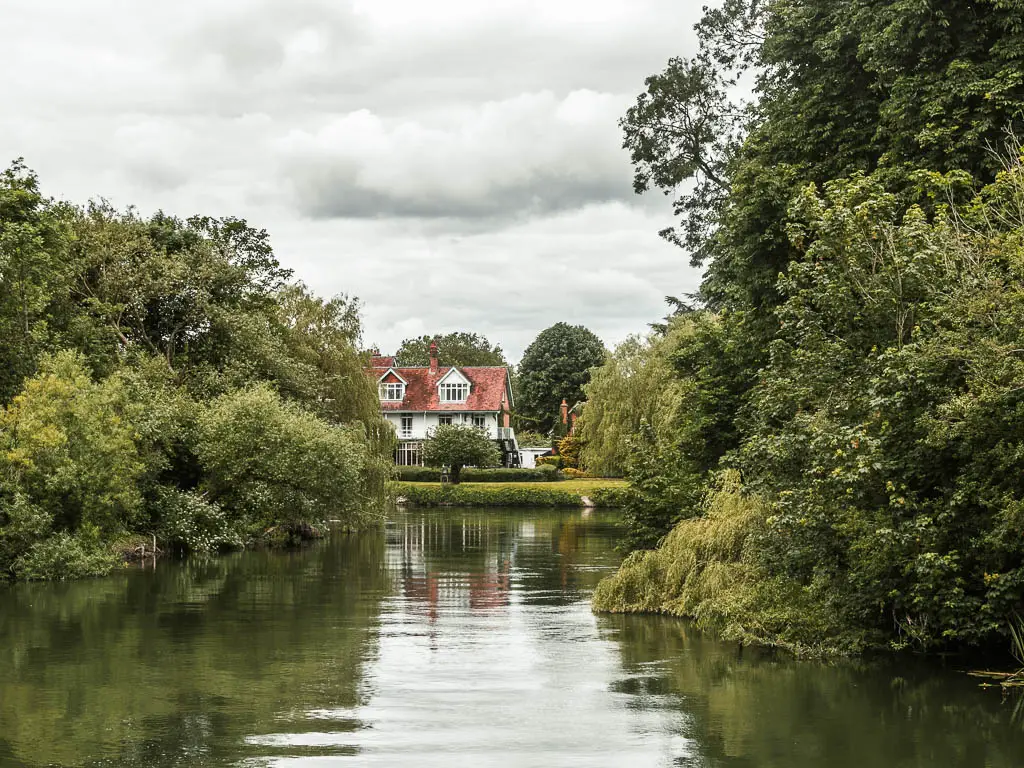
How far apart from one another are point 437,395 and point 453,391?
1409 millimetres

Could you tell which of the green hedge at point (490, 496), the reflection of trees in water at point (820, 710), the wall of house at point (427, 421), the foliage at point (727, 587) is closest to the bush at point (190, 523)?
the foliage at point (727, 587)

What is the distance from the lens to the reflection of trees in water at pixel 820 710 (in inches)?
488

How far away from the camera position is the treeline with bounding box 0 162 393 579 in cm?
3033

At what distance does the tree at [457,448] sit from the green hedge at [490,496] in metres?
5.24

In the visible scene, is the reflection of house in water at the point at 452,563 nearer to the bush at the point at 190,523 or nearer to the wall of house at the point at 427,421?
the bush at the point at 190,523

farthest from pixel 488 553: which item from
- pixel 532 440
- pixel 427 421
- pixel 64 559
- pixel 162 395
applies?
pixel 532 440

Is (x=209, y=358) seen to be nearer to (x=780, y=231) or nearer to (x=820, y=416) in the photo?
(x=780, y=231)

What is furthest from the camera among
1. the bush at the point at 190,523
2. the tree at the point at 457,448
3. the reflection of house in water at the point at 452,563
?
the tree at the point at 457,448

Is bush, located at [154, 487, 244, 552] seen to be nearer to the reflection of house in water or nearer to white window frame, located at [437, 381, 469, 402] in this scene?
the reflection of house in water

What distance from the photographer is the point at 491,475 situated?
7662 cm

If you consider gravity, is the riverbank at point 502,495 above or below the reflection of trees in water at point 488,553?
above

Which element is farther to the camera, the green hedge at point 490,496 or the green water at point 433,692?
the green hedge at point 490,496

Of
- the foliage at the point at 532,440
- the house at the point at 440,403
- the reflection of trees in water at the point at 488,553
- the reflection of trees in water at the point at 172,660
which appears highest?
the house at the point at 440,403

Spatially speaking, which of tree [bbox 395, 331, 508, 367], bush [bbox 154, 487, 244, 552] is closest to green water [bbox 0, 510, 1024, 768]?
bush [bbox 154, 487, 244, 552]
